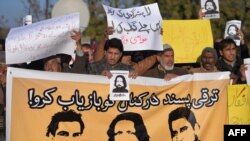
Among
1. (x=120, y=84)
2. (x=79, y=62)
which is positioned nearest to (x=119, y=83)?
(x=120, y=84)

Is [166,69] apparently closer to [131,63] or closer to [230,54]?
[131,63]

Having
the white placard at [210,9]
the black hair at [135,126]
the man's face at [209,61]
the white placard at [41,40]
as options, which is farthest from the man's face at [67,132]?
the white placard at [210,9]

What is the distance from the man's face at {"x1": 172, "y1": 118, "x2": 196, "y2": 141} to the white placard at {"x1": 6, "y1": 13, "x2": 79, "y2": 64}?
149cm

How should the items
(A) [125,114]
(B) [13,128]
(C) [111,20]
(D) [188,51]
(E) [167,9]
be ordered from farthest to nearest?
(E) [167,9]
(D) [188,51]
(C) [111,20]
(A) [125,114]
(B) [13,128]

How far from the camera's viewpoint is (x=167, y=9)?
2469cm

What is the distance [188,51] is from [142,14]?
1286mm

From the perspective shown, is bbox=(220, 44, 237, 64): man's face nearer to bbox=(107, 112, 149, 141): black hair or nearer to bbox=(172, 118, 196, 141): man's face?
bbox=(172, 118, 196, 141): man's face

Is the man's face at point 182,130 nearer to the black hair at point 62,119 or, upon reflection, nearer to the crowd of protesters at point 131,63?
the crowd of protesters at point 131,63

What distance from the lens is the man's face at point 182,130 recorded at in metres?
7.11

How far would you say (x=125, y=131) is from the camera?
6934 mm

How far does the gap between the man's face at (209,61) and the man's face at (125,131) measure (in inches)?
48.4

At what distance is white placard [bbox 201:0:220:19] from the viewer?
9.46 metres

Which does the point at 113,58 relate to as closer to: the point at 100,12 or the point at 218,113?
the point at 218,113

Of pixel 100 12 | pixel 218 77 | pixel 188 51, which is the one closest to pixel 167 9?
pixel 100 12
